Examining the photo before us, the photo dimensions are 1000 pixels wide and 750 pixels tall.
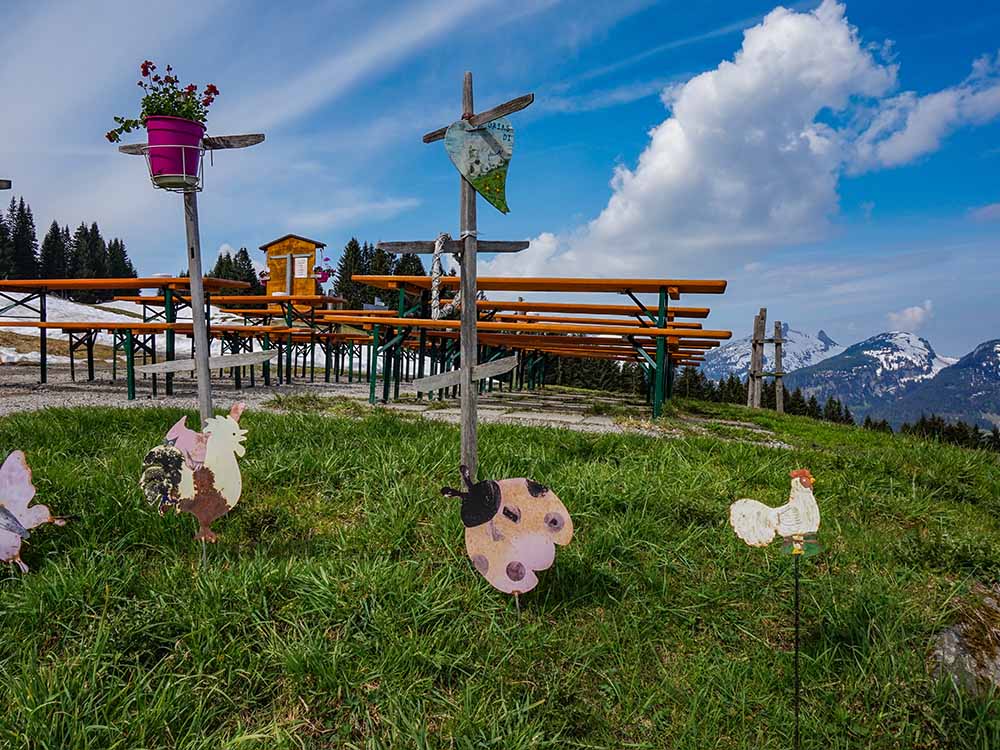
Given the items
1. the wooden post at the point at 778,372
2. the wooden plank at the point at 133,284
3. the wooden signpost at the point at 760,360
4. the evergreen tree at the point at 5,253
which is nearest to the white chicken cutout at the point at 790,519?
the wooden plank at the point at 133,284

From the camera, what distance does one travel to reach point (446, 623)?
6.86 ft

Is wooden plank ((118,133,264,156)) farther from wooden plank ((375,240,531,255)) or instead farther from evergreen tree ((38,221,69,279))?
evergreen tree ((38,221,69,279))

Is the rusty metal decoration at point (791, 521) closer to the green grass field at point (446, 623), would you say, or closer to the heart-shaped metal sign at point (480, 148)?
the green grass field at point (446, 623)

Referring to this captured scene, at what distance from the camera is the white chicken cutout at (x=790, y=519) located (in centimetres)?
188

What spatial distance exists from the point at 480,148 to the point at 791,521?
73.3 inches

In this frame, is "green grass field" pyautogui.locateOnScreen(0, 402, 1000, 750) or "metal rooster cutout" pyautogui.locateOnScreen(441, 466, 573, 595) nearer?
"green grass field" pyautogui.locateOnScreen(0, 402, 1000, 750)

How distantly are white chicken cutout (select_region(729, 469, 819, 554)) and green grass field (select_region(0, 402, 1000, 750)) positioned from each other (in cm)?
46

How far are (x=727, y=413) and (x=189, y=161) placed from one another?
7.27m

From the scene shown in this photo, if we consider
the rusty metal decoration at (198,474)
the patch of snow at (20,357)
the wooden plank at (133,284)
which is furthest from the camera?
the patch of snow at (20,357)

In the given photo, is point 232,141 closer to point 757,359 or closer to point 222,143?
point 222,143

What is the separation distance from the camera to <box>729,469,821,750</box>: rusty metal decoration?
1877 millimetres

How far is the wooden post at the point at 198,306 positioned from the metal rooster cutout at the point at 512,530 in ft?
5.33

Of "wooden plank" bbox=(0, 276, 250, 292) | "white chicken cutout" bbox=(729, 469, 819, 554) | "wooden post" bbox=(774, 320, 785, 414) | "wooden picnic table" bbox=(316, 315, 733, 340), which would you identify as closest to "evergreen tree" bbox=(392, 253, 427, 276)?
"wooden post" bbox=(774, 320, 785, 414)

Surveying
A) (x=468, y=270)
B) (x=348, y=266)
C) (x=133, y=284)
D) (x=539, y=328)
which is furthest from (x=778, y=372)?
(x=348, y=266)
